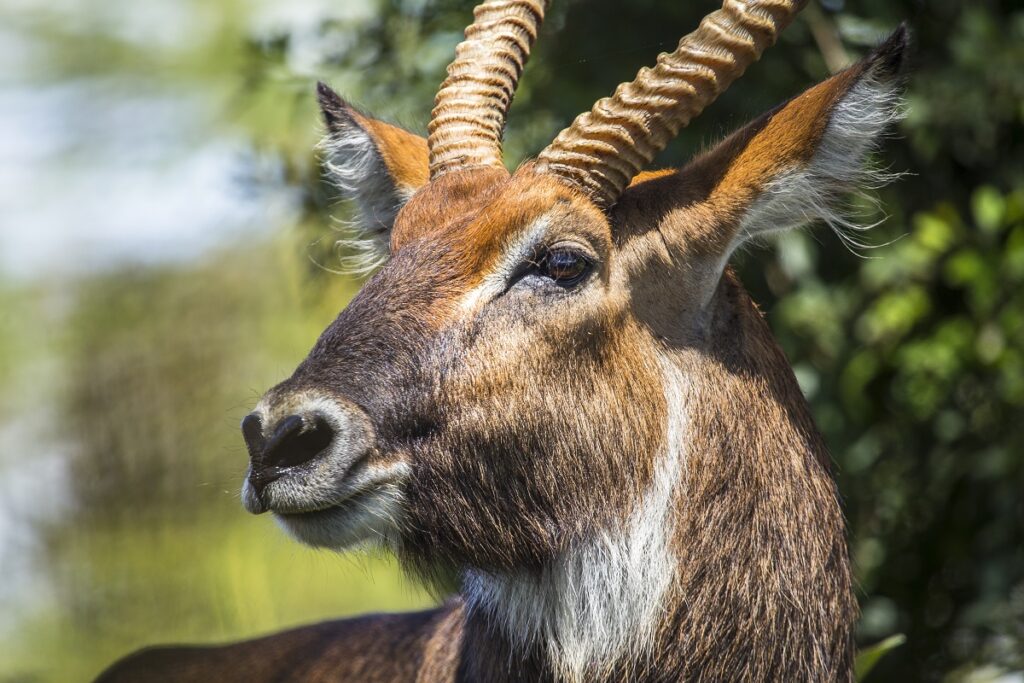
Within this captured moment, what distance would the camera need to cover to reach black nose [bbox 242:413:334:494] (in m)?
2.96

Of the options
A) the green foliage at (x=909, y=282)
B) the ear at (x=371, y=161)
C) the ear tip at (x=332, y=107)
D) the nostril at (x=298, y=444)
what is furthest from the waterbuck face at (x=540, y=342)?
the green foliage at (x=909, y=282)

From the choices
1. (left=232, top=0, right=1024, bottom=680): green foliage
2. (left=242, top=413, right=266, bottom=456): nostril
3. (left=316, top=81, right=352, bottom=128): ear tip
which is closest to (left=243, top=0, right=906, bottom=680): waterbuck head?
(left=242, top=413, right=266, bottom=456): nostril

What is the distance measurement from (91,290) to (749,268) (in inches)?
301

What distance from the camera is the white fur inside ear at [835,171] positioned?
335cm

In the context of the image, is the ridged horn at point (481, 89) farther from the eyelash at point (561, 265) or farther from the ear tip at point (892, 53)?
the ear tip at point (892, 53)

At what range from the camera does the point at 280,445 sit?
2979 millimetres

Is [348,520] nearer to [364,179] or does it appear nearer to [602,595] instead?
[602,595]

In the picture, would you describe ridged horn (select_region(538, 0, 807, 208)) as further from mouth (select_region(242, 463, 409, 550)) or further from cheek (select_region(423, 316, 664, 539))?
mouth (select_region(242, 463, 409, 550))

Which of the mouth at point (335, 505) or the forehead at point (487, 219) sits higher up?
the forehead at point (487, 219)

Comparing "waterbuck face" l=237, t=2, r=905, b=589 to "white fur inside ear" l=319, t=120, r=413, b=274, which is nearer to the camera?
"waterbuck face" l=237, t=2, r=905, b=589

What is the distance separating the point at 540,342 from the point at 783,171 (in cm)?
86

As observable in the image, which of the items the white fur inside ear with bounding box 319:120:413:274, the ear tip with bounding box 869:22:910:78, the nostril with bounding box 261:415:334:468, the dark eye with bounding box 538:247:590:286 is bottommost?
the nostril with bounding box 261:415:334:468

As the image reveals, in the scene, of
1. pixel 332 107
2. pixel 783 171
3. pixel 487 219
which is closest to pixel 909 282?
pixel 783 171

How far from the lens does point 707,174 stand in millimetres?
3543
